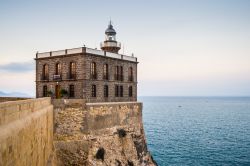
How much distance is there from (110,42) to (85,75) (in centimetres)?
1020

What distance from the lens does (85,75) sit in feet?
85.9

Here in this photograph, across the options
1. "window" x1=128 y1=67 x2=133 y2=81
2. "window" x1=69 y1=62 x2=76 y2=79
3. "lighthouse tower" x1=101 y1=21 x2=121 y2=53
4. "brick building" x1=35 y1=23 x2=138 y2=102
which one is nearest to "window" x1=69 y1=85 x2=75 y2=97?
"brick building" x1=35 y1=23 x2=138 y2=102

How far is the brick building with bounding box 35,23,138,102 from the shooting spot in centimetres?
2658

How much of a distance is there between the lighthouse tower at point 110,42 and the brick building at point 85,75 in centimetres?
323

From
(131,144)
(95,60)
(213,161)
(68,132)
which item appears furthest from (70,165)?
(213,161)

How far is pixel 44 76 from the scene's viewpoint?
3002cm

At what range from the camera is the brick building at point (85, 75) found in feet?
87.2

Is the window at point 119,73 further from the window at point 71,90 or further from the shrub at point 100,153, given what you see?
the shrub at point 100,153

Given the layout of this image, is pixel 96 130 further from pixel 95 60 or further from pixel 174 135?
pixel 174 135

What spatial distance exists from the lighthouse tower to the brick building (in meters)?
3.23

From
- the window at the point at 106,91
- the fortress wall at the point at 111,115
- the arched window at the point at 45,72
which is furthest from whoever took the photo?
the arched window at the point at 45,72

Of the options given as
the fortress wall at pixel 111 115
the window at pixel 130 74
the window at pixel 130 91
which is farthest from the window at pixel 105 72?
the window at pixel 130 91

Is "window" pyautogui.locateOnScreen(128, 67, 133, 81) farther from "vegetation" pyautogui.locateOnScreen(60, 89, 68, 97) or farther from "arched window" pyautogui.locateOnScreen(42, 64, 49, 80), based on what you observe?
"arched window" pyautogui.locateOnScreen(42, 64, 49, 80)

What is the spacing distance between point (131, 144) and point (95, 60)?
9.76 meters
